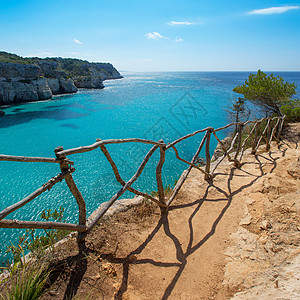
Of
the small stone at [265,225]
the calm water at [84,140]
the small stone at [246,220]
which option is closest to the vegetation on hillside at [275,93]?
the calm water at [84,140]

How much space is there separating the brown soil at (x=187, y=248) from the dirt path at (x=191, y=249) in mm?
12

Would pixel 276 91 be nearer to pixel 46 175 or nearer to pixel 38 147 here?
pixel 46 175

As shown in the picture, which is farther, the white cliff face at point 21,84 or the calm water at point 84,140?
the white cliff face at point 21,84

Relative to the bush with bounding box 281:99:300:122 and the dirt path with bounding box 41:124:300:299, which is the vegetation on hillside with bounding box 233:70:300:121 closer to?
the bush with bounding box 281:99:300:122

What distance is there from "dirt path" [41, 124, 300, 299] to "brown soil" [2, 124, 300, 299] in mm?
12

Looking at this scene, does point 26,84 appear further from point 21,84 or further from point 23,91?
point 23,91

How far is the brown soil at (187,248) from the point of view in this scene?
2.36 meters

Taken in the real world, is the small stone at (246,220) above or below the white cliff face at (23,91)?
below

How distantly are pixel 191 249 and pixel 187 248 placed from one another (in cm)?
6

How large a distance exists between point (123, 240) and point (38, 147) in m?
18.7

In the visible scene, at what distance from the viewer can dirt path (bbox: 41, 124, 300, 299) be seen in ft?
7.71

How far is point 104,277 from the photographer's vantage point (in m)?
2.46

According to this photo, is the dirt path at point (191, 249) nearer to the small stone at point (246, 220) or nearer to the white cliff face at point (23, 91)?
the small stone at point (246, 220)

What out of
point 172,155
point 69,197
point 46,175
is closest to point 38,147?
point 46,175
